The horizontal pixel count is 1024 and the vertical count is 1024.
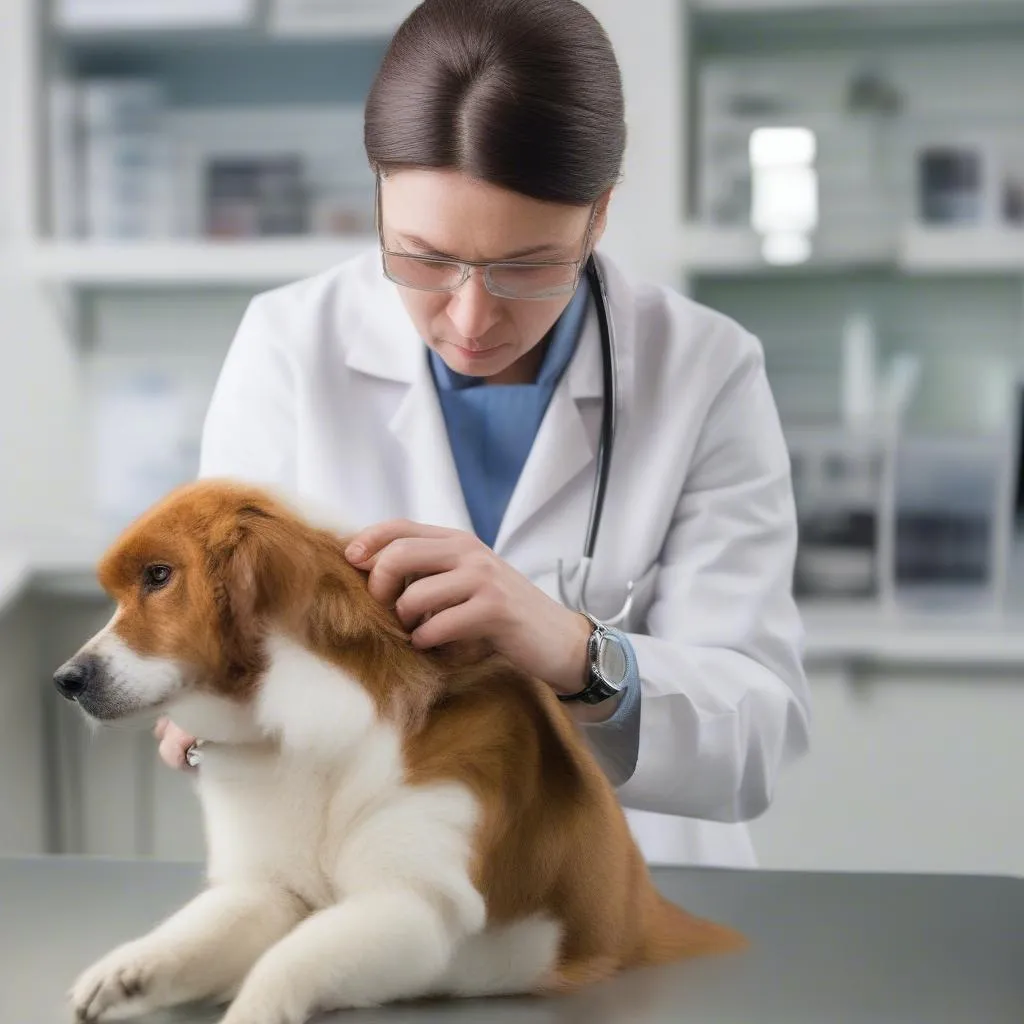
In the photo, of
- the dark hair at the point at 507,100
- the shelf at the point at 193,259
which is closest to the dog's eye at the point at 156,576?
the dark hair at the point at 507,100

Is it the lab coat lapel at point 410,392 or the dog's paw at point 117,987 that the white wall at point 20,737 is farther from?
the dog's paw at point 117,987

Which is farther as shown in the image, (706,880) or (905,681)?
(905,681)

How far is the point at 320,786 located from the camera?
0.71 m

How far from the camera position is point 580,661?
0.82m

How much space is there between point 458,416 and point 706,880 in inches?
18.0

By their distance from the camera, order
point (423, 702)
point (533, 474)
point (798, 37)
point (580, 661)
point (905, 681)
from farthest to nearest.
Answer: point (798, 37) < point (905, 681) < point (533, 474) < point (580, 661) < point (423, 702)

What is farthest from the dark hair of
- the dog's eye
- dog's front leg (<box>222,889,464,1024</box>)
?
dog's front leg (<box>222,889,464,1024</box>)

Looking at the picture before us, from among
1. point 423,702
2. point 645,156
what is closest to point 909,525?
point 645,156

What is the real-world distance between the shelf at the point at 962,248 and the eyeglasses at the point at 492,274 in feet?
4.36

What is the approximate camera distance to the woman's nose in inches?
35.6

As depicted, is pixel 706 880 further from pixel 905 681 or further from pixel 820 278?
pixel 820 278

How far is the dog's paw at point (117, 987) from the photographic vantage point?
70cm

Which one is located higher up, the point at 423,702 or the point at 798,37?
the point at 798,37

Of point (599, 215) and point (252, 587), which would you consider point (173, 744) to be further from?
point (599, 215)
